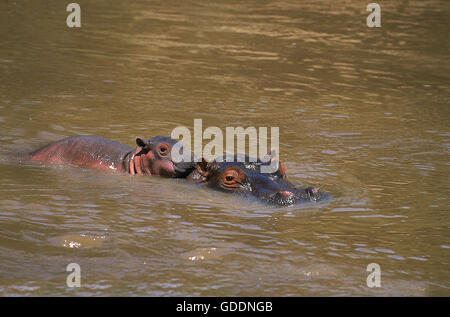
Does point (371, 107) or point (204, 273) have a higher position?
point (371, 107)

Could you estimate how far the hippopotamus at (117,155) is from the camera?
29.2 ft

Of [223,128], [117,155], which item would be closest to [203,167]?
[117,155]

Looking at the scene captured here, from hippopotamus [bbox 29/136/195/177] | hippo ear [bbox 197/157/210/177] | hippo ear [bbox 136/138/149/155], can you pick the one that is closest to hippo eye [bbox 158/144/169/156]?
hippopotamus [bbox 29/136/195/177]

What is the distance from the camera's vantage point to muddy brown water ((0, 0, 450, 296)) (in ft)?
20.6

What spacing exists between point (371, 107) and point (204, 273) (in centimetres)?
773

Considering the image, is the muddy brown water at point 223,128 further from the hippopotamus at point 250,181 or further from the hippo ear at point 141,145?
the hippo ear at point 141,145

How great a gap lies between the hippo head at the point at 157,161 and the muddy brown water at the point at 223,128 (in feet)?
0.46

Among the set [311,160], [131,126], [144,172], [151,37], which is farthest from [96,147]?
[151,37]
